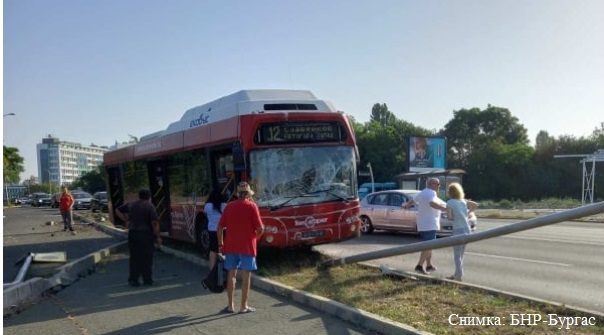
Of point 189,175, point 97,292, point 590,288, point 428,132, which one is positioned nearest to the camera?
point 590,288

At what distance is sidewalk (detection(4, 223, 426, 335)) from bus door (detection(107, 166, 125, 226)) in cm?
1011

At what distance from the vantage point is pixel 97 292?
9.41 metres

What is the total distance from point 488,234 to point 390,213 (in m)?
10.8

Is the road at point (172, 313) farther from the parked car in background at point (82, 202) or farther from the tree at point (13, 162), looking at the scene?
the tree at point (13, 162)

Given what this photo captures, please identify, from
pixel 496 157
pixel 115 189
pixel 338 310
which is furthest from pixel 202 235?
pixel 496 157

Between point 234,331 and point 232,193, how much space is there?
183 inches

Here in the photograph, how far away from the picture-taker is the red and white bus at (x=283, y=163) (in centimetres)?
1040

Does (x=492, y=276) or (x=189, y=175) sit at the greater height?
(x=189, y=175)

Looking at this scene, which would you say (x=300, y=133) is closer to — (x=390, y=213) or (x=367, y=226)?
(x=390, y=213)

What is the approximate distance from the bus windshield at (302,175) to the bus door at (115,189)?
10805 mm

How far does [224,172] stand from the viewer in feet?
38.3

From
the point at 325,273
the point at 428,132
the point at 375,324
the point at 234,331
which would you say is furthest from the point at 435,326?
the point at 428,132

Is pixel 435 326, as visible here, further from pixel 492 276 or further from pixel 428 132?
pixel 428 132

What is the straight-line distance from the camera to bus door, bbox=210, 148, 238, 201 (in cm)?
1114
